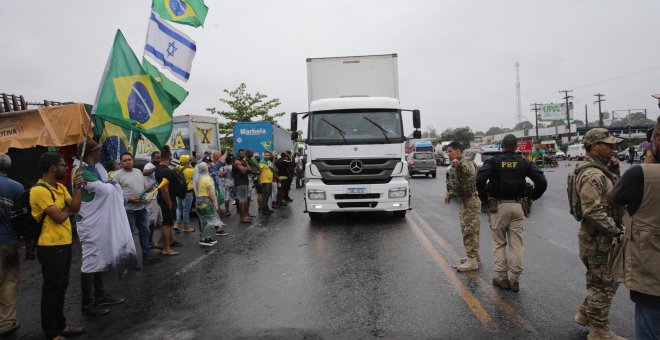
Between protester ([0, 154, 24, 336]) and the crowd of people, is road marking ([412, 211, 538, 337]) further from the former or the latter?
protester ([0, 154, 24, 336])

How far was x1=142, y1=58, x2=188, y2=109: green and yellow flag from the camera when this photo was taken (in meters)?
7.41

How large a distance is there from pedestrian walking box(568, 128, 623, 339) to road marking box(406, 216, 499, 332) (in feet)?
2.59

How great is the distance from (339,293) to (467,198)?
88.3 inches

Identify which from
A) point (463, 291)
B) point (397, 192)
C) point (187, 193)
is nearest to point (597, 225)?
point (463, 291)

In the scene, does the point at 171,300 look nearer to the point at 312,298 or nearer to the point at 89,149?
the point at 312,298

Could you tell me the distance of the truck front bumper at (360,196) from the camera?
30.5 ft

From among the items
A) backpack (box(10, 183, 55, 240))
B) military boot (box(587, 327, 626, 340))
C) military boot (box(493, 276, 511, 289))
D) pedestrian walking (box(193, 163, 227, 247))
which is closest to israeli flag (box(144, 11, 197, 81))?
pedestrian walking (box(193, 163, 227, 247))

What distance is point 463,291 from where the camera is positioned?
15.7 ft

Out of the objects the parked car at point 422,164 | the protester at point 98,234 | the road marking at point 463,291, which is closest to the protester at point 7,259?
the protester at point 98,234

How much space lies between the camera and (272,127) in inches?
821

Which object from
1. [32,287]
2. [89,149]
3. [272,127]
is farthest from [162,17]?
[272,127]

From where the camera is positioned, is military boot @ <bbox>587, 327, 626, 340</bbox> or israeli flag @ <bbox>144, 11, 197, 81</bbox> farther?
israeli flag @ <bbox>144, 11, 197, 81</bbox>

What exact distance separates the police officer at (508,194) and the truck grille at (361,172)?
4327mm

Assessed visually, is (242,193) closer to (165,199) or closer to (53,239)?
(165,199)
